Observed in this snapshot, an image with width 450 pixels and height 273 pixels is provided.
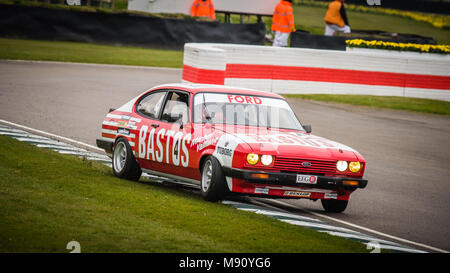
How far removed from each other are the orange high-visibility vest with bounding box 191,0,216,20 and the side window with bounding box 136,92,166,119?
89.7 ft

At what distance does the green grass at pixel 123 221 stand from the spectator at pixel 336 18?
2327 centimetres

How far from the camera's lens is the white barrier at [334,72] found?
24.4 metres

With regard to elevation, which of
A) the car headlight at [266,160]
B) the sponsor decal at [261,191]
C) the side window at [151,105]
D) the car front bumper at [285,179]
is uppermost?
the side window at [151,105]

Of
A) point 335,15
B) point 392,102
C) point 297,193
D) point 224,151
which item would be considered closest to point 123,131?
point 224,151

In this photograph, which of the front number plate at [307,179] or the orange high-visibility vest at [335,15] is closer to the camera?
the front number plate at [307,179]

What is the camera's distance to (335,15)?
33562mm

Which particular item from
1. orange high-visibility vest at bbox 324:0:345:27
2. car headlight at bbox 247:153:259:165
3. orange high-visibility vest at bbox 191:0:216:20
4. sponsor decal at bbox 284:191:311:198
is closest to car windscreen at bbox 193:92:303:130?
car headlight at bbox 247:153:259:165

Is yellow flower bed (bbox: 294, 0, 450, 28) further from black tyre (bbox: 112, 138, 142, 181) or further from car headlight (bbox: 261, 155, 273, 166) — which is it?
car headlight (bbox: 261, 155, 273, 166)

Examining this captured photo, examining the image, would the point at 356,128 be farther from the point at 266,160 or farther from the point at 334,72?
the point at 266,160

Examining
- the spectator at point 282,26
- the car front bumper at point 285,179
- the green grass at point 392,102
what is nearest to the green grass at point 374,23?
the spectator at point 282,26

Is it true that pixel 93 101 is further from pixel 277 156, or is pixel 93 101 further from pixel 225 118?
pixel 277 156

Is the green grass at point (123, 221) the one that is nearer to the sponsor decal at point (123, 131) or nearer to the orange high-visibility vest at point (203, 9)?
the sponsor decal at point (123, 131)

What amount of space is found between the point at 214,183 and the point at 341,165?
156 cm
